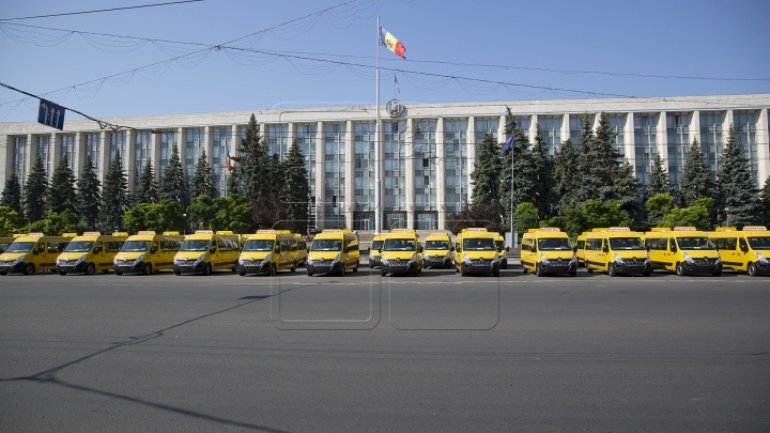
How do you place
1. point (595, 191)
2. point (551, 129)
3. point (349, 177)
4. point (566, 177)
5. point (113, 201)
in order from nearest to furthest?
point (595, 191) < point (566, 177) < point (113, 201) < point (551, 129) < point (349, 177)

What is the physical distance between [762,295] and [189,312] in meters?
15.6

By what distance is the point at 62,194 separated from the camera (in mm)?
70438

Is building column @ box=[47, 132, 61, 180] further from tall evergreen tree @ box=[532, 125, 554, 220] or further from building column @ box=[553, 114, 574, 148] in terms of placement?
building column @ box=[553, 114, 574, 148]

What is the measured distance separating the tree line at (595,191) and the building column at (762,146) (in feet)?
55.3

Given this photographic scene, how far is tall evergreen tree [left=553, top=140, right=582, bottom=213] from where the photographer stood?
53.7m

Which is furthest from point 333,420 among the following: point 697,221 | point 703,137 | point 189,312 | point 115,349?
point 703,137

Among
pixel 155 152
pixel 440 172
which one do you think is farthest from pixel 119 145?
pixel 440 172

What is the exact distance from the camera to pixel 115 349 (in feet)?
25.3

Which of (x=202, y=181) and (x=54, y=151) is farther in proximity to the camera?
(x=54, y=151)

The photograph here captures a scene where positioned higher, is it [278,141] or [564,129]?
[564,129]

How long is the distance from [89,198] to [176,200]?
49.5 feet

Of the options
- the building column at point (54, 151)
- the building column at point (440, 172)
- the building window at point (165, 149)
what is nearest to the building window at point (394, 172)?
the building column at point (440, 172)

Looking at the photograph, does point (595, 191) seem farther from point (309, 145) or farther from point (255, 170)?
point (309, 145)

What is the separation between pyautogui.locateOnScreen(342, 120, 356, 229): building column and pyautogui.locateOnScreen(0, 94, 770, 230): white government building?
163mm
